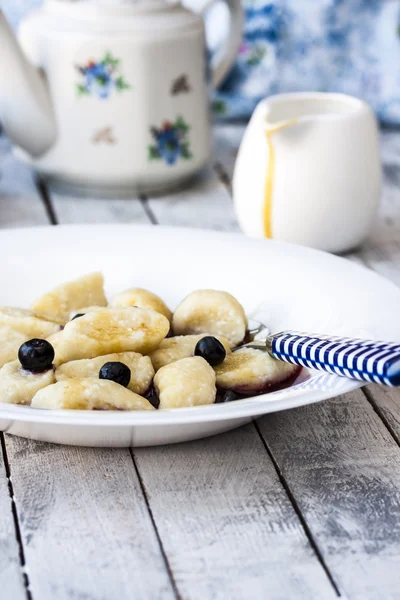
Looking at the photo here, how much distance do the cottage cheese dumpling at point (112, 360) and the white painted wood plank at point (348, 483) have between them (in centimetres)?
10

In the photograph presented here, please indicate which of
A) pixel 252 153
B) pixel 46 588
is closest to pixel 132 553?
pixel 46 588

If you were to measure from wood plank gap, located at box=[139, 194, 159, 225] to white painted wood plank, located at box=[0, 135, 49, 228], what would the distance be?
14cm

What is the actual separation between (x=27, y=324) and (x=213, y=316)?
0.15 m

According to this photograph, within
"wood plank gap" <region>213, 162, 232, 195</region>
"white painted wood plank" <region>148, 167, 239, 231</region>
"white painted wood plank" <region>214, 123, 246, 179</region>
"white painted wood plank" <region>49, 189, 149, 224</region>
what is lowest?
"white painted wood plank" <region>214, 123, 246, 179</region>

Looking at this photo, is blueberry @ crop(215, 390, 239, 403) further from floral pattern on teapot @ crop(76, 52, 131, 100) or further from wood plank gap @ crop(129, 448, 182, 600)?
floral pattern on teapot @ crop(76, 52, 131, 100)

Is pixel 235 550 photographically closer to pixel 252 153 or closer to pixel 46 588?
pixel 46 588

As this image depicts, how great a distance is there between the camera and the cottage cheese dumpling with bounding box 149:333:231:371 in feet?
2.19

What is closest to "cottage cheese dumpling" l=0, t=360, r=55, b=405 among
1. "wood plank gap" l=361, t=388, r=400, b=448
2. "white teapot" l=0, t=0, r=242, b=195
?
"wood plank gap" l=361, t=388, r=400, b=448

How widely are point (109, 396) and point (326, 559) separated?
173mm

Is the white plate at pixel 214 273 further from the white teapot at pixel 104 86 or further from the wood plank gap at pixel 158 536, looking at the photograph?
the white teapot at pixel 104 86

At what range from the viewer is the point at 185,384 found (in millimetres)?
603

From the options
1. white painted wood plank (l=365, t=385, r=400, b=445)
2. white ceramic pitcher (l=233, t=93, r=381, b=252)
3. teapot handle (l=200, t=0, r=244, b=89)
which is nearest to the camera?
white painted wood plank (l=365, t=385, r=400, b=445)

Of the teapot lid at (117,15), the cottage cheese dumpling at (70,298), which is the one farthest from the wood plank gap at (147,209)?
the cottage cheese dumpling at (70,298)

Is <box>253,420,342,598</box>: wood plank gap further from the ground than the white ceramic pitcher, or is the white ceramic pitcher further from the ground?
<box>253,420,342,598</box>: wood plank gap
